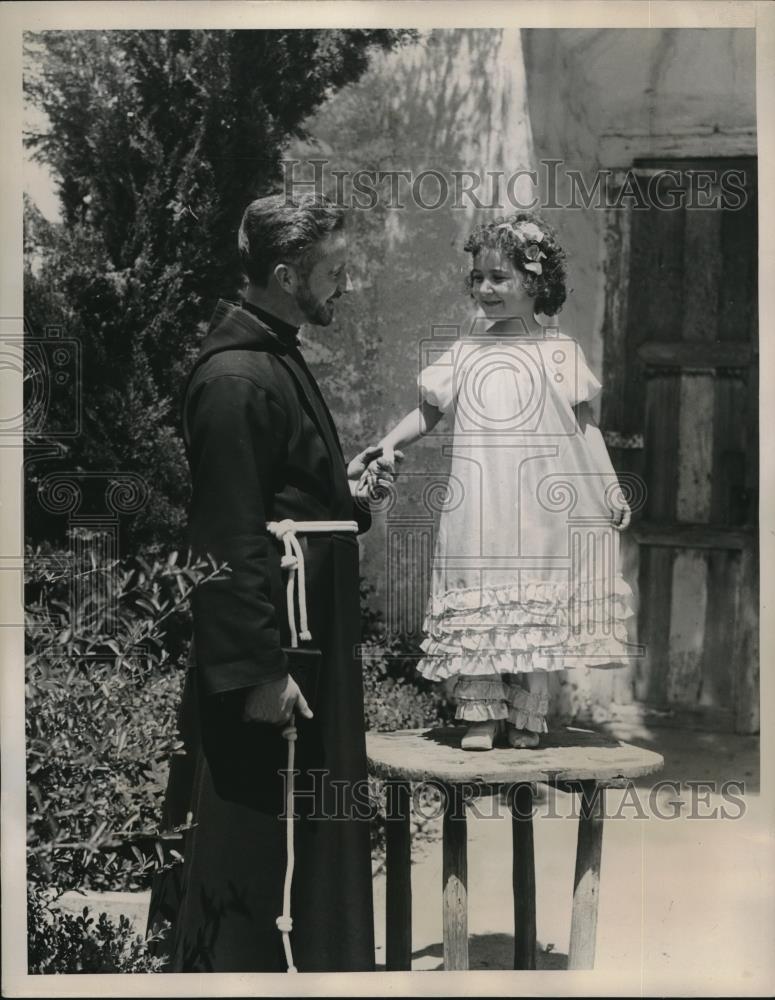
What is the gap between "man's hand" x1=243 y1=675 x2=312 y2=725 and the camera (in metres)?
3.26

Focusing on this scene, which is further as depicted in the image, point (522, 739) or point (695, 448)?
point (695, 448)

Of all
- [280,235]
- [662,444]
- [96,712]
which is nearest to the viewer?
[96,712]

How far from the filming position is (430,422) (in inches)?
143

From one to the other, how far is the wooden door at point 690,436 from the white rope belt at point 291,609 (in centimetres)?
85

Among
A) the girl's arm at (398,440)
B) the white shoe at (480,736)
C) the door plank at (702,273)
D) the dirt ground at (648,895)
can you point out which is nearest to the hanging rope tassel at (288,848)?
the dirt ground at (648,895)

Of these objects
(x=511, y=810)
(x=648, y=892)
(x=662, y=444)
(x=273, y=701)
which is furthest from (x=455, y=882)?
(x=662, y=444)

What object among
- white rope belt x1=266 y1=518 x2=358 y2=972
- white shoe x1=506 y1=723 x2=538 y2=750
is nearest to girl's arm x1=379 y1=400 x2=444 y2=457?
white rope belt x1=266 y1=518 x2=358 y2=972

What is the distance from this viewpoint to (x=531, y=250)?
3559 millimetres

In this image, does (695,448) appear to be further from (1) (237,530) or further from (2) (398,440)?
(1) (237,530)

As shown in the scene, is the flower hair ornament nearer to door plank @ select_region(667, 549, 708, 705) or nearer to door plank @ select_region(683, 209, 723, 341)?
door plank @ select_region(683, 209, 723, 341)

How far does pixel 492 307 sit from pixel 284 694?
1096mm

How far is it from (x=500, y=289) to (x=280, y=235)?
1.86 feet

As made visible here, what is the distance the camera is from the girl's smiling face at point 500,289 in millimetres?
3578

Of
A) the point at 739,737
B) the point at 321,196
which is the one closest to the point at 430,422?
the point at 321,196
